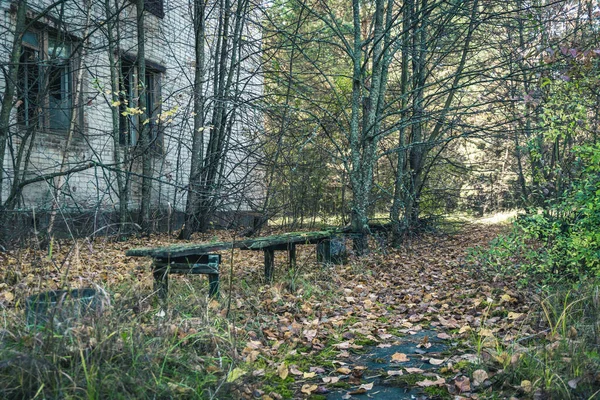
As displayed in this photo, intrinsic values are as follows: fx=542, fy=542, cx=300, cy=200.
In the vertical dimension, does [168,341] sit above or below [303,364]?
above

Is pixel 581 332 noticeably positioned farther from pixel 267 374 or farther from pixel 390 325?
pixel 267 374

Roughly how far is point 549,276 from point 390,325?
1704 mm

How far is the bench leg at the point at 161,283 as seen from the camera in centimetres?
519

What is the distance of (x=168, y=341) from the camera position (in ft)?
11.5

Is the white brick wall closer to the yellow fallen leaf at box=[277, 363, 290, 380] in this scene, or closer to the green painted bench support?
the green painted bench support

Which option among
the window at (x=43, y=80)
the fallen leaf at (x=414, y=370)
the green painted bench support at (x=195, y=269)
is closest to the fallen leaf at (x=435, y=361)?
the fallen leaf at (x=414, y=370)

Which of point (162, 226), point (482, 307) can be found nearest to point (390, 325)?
point (482, 307)

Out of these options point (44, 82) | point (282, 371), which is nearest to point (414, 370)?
point (282, 371)

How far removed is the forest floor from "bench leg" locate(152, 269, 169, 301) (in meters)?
0.15

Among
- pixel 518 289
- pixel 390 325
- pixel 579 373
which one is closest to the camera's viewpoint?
pixel 579 373

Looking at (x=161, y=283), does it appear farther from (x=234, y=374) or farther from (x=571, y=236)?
(x=571, y=236)

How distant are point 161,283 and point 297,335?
146 centimetres

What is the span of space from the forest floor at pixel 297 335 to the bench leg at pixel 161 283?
0.15 m

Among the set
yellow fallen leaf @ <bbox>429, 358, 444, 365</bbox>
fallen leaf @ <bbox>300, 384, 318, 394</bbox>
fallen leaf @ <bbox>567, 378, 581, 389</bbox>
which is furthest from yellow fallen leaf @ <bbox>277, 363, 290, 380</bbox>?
fallen leaf @ <bbox>567, 378, 581, 389</bbox>
